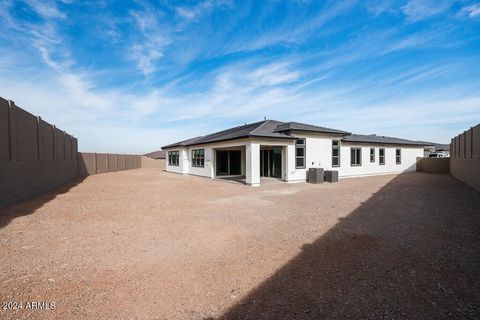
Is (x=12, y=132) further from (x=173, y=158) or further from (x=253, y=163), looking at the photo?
(x=173, y=158)

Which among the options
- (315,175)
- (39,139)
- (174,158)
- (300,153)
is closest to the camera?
(39,139)

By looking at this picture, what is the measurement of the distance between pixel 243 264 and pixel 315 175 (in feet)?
39.7

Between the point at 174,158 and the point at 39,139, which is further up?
the point at 39,139

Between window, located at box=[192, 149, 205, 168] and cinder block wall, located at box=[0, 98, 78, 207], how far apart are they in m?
9.80

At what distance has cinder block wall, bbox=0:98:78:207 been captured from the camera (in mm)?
8133

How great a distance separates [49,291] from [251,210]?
546cm

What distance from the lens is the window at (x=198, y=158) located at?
19.8m

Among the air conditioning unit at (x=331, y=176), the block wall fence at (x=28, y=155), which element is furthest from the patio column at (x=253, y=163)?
the block wall fence at (x=28, y=155)

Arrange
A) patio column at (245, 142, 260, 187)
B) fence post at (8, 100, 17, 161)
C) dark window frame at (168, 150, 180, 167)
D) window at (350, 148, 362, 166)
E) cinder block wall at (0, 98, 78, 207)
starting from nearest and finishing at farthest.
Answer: cinder block wall at (0, 98, 78, 207)
fence post at (8, 100, 17, 161)
patio column at (245, 142, 260, 187)
window at (350, 148, 362, 166)
dark window frame at (168, 150, 180, 167)

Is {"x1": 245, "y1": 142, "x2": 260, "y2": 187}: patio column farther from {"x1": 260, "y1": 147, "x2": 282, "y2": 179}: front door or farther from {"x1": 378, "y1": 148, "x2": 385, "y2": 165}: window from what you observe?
{"x1": 378, "y1": 148, "x2": 385, "y2": 165}: window

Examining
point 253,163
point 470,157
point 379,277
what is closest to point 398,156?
point 470,157

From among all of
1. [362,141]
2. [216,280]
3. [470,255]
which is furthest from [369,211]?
[362,141]

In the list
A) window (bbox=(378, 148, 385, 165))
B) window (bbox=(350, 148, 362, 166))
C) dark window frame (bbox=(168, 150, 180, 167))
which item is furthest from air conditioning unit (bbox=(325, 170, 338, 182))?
dark window frame (bbox=(168, 150, 180, 167))

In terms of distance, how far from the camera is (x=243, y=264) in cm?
388
